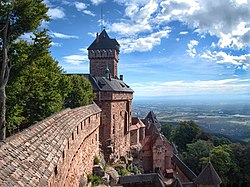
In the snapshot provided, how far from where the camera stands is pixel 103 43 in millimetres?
31172

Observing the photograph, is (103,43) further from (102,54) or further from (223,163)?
(223,163)

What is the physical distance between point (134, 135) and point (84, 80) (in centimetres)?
1247

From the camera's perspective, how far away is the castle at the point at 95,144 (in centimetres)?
409

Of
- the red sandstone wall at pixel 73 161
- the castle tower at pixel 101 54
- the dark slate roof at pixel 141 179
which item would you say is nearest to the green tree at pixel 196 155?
the dark slate roof at pixel 141 179

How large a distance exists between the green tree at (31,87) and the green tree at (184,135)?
42083mm

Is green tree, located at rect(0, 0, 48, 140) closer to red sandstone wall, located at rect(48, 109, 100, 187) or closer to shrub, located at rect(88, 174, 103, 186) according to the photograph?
red sandstone wall, located at rect(48, 109, 100, 187)

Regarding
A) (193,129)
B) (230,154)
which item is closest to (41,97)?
(230,154)

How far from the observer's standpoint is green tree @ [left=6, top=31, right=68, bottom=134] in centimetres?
1226

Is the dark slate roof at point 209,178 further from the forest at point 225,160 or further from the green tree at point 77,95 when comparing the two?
the green tree at point 77,95

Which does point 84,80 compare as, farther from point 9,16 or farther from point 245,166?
point 245,166

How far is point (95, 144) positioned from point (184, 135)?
135 feet

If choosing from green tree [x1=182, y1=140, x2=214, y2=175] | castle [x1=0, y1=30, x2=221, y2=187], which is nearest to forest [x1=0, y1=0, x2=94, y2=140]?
castle [x1=0, y1=30, x2=221, y2=187]

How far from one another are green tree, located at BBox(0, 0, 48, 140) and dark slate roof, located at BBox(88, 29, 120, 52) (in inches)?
733

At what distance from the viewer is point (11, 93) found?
12.3m
